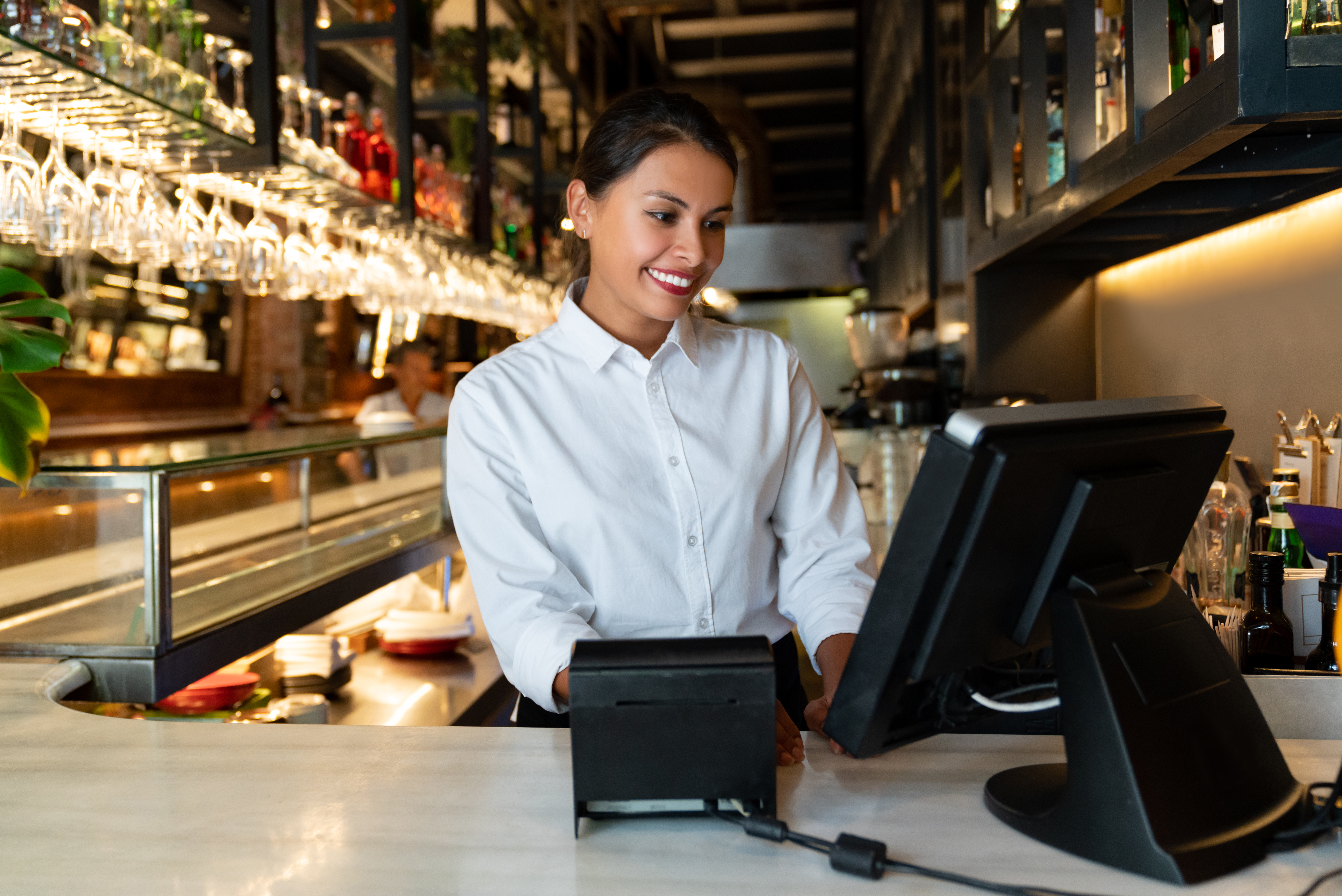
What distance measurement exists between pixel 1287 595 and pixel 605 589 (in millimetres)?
885

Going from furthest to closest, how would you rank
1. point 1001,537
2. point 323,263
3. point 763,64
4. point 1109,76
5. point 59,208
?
1. point 763,64
2. point 323,263
3. point 1109,76
4. point 59,208
5. point 1001,537

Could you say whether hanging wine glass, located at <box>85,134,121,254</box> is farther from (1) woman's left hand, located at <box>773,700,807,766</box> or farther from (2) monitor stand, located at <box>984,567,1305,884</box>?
(2) monitor stand, located at <box>984,567,1305,884</box>

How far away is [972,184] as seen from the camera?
132 inches

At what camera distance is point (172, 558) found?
1.79 meters

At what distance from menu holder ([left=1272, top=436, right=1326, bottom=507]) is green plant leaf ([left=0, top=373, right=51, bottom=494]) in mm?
1930

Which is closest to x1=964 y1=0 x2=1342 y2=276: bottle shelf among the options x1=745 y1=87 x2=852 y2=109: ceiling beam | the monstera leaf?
the monstera leaf

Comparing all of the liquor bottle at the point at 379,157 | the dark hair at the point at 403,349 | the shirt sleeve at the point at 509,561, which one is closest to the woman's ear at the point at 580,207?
the shirt sleeve at the point at 509,561

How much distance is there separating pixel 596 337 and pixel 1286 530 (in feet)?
3.38

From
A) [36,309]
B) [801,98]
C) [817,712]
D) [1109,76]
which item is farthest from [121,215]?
[801,98]

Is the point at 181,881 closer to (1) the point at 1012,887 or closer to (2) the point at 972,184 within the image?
(1) the point at 1012,887

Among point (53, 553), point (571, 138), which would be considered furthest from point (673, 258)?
point (571, 138)

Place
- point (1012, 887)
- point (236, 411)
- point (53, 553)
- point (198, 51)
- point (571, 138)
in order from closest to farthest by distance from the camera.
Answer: point (1012, 887) < point (53, 553) < point (198, 51) < point (571, 138) < point (236, 411)

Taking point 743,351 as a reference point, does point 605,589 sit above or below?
below

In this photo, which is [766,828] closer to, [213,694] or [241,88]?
[213,694]
